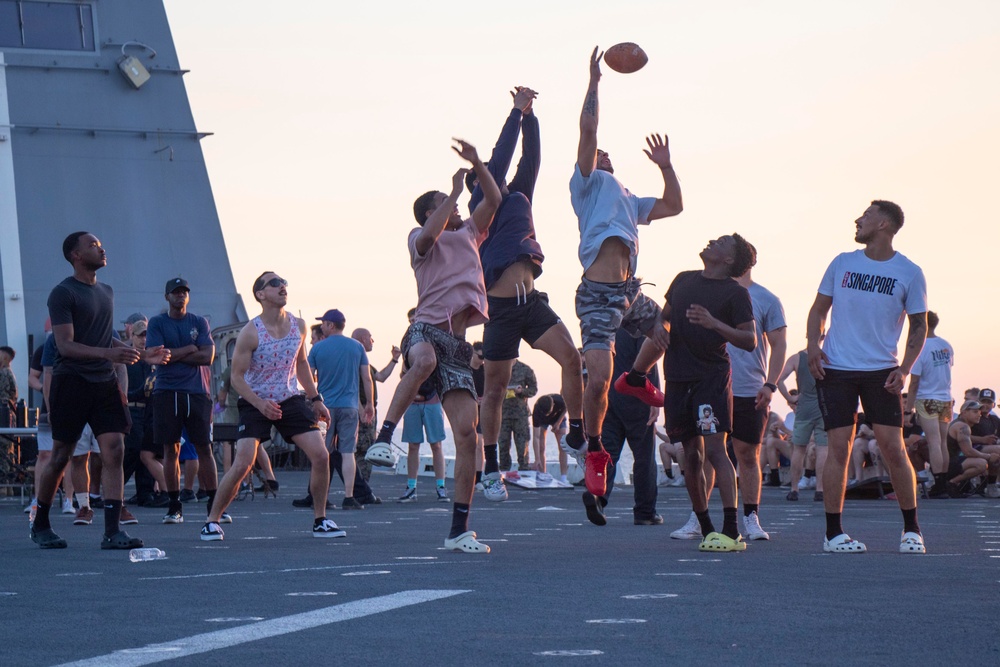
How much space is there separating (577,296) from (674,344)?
0.75 metres

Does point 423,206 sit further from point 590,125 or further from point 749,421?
point 749,421

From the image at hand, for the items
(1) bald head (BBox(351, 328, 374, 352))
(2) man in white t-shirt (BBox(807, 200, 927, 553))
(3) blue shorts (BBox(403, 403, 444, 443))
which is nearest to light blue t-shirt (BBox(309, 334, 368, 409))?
(1) bald head (BBox(351, 328, 374, 352))

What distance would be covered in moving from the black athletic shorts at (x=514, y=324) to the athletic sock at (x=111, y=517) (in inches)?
108

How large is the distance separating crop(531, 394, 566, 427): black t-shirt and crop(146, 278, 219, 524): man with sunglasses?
7.75m

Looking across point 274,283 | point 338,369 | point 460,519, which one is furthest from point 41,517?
point 338,369

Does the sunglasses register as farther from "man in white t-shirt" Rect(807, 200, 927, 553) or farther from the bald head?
the bald head

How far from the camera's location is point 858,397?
28.7 feet

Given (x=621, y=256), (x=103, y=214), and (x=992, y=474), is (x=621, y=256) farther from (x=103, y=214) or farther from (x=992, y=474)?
(x=103, y=214)

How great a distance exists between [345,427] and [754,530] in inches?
258

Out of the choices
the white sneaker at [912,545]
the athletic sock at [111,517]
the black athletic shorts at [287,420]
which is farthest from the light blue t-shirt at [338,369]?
the white sneaker at [912,545]

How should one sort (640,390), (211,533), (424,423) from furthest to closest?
(424,423)
(211,533)
(640,390)

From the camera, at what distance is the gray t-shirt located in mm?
10047

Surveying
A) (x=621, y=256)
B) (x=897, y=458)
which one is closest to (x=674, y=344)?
(x=621, y=256)

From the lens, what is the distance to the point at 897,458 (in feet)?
28.8
